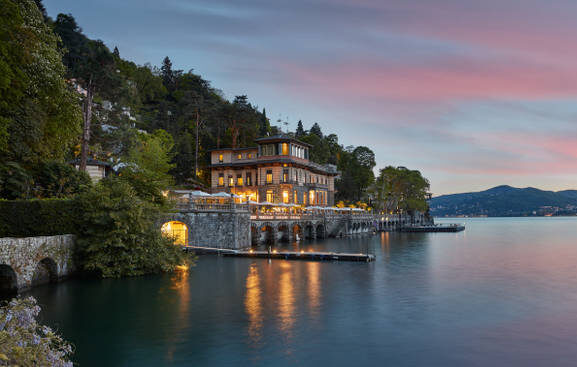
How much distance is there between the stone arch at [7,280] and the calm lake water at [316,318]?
124 centimetres

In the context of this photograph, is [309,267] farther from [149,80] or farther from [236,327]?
[149,80]

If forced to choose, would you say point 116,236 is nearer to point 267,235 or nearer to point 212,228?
point 212,228

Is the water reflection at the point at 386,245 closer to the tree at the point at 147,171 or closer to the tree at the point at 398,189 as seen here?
the tree at the point at 147,171

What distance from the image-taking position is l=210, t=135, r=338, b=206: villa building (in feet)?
238

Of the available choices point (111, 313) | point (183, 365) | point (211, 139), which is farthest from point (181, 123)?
point (183, 365)

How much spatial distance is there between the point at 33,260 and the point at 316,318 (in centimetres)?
1767

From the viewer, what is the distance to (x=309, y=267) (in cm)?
3641

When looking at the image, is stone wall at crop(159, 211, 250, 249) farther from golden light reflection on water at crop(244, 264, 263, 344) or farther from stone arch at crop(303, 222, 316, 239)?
stone arch at crop(303, 222, 316, 239)

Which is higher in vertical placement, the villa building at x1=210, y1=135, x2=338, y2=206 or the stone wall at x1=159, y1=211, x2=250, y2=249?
the villa building at x1=210, y1=135, x2=338, y2=206

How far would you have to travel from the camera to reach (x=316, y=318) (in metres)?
20.8

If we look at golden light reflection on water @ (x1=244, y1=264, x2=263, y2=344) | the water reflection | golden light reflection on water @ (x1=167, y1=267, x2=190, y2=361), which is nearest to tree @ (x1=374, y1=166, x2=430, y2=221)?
the water reflection

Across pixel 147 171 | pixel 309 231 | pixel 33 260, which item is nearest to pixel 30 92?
pixel 33 260

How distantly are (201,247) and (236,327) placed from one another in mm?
25246

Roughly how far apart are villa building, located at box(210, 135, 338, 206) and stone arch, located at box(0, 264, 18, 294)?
1887 inches
